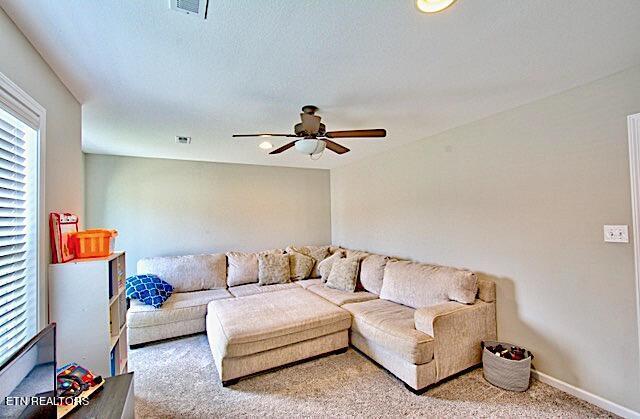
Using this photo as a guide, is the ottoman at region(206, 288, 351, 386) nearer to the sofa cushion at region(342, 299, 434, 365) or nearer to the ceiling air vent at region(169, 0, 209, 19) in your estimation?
the sofa cushion at region(342, 299, 434, 365)

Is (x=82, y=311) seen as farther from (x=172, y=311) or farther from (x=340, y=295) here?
(x=340, y=295)

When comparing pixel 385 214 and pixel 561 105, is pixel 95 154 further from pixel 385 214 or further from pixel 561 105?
pixel 561 105

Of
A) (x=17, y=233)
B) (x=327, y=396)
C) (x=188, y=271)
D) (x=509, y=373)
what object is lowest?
(x=327, y=396)

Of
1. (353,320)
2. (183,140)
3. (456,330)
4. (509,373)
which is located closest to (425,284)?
(456,330)

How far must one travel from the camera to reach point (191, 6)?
1.28 metres

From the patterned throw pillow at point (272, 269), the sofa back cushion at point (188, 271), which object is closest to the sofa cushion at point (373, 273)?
the patterned throw pillow at point (272, 269)

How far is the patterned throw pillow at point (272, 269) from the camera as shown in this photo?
13.6ft

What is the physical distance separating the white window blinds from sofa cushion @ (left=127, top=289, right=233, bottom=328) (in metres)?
1.73

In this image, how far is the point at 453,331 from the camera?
2.43 metres

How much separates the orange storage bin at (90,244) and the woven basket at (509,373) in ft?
9.98

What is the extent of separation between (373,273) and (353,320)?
2.70 feet

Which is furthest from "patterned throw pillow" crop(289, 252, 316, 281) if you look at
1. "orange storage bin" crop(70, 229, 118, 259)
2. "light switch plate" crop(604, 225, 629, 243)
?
"light switch plate" crop(604, 225, 629, 243)

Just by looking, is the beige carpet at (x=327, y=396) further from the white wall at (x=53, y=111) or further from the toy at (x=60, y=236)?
the white wall at (x=53, y=111)

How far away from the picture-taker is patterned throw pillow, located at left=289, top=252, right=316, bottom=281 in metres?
4.38
